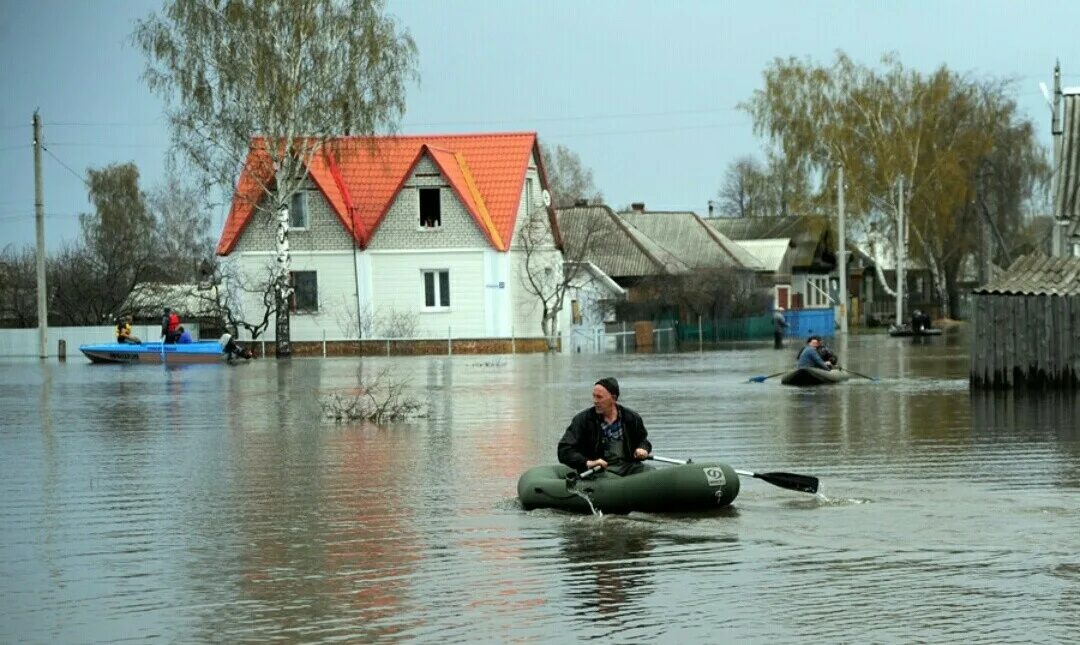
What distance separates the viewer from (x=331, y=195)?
6222 centimetres

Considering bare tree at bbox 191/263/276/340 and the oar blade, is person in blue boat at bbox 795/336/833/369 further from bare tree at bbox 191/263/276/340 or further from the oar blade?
bare tree at bbox 191/263/276/340

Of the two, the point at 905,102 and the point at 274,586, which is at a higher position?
the point at 905,102

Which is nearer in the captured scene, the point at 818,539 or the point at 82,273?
the point at 818,539

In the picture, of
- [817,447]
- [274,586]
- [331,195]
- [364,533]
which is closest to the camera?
[274,586]

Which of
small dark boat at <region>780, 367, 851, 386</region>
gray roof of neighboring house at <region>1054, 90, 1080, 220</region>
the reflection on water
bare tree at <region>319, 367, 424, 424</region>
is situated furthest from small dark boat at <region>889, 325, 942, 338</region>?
the reflection on water

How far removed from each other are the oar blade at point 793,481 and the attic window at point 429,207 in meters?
46.5

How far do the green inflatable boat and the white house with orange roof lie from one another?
1802 inches

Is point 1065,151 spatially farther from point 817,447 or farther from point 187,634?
point 187,634

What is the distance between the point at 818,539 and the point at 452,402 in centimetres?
1852

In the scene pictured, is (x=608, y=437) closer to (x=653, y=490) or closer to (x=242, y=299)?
(x=653, y=490)

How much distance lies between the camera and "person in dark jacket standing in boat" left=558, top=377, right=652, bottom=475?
50.8 ft

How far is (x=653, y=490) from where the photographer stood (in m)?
15.0

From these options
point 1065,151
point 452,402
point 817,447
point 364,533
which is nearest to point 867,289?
point 1065,151

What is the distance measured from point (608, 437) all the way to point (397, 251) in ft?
153
